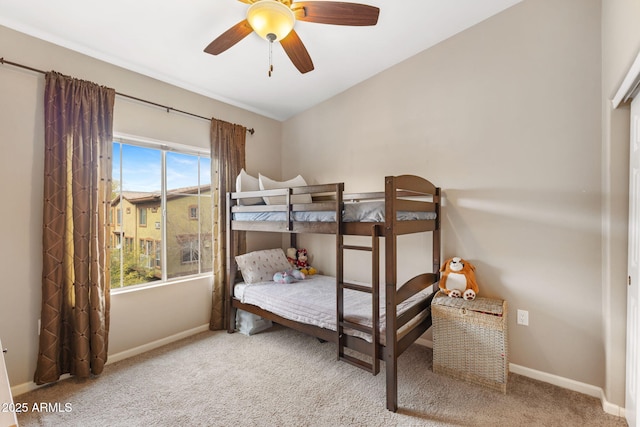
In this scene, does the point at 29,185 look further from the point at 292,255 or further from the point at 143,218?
the point at 292,255

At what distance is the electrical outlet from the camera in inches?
92.4

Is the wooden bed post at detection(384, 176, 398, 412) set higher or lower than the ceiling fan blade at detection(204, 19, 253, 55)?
lower

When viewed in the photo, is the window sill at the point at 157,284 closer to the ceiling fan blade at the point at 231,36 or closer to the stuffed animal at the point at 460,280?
the ceiling fan blade at the point at 231,36

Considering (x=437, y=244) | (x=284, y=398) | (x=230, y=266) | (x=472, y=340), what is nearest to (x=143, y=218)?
(x=230, y=266)

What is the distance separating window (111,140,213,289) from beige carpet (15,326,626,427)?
0.87 m

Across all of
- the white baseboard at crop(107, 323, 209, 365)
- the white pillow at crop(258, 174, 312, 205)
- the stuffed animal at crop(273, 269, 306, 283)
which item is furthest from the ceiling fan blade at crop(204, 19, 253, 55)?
the white baseboard at crop(107, 323, 209, 365)

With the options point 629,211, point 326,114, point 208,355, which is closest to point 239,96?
point 326,114

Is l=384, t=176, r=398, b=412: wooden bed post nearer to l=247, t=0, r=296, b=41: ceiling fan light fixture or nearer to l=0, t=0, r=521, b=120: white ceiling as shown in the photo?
l=247, t=0, r=296, b=41: ceiling fan light fixture

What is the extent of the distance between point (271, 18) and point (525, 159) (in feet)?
7.05

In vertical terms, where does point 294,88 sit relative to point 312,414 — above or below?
above

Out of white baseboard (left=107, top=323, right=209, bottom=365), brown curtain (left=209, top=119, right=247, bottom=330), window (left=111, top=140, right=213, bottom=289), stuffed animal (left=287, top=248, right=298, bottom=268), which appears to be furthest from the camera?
stuffed animal (left=287, top=248, right=298, bottom=268)

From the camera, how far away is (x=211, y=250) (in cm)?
340

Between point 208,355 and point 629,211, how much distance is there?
11.1 feet

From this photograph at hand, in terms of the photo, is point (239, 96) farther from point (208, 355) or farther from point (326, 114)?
point (208, 355)
